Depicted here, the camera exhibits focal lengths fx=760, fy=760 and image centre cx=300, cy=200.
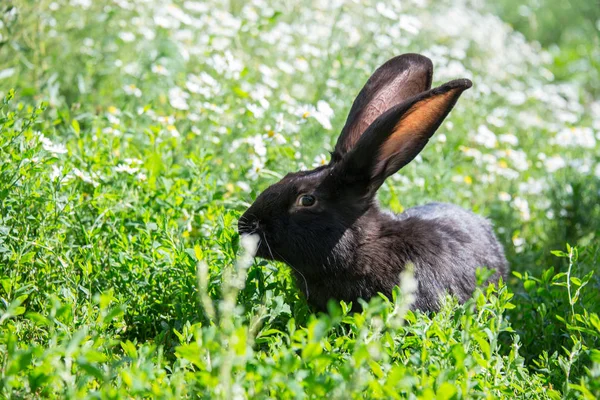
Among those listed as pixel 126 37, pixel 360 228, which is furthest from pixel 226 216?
pixel 126 37

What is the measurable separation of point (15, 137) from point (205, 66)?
3.28 metres

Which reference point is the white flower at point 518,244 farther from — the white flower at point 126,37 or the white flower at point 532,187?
the white flower at point 126,37

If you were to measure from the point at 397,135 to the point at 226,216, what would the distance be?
881 mm

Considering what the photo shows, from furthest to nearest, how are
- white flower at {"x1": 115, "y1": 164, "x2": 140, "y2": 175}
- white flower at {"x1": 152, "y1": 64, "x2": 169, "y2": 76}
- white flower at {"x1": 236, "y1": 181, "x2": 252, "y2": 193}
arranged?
white flower at {"x1": 152, "y1": 64, "x2": 169, "y2": 76} → white flower at {"x1": 236, "y1": 181, "x2": 252, "y2": 193} → white flower at {"x1": 115, "y1": 164, "x2": 140, "y2": 175}

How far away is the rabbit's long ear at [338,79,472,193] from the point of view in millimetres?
3294

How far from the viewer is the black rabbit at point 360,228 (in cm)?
353

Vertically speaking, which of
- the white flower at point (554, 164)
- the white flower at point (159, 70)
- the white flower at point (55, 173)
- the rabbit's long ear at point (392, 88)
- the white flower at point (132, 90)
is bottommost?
the white flower at point (132, 90)

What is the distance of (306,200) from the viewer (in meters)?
3.65

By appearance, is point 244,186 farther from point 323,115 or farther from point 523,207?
point 523,207

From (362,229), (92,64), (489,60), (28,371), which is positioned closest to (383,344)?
(362,229)

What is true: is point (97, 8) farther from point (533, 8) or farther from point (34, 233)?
point (533, 8)

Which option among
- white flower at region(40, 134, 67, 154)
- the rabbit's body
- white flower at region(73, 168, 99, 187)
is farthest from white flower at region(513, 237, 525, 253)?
white flower at region(40, 134, 67, 154)

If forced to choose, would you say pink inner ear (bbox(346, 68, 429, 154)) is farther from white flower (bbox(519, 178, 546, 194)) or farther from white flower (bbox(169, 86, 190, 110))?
white flower (bbox(519, 178, 546, 194))

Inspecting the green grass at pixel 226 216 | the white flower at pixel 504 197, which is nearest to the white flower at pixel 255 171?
the green grass at pixel 226 216
